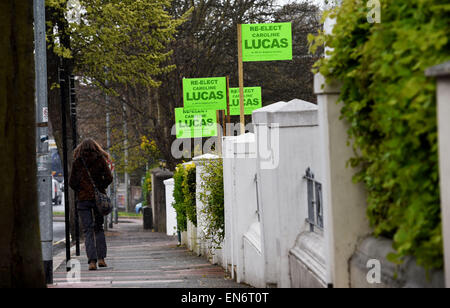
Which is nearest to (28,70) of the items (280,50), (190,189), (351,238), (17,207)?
(17,207)

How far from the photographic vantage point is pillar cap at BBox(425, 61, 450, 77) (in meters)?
3.28

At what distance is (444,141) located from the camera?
11.3 feet

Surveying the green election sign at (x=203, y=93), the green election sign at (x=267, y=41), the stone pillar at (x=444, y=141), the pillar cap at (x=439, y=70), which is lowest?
the stone pillar at (x=444, y=141)

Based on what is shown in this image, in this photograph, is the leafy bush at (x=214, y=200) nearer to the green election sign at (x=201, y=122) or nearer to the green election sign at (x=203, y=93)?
the green election sign at (x=203, y=93)

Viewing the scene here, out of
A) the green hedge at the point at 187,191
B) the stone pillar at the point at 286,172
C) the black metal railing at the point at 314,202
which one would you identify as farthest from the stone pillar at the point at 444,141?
the green hedge at the point at 187,191

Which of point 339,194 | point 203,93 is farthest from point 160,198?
point 339,194

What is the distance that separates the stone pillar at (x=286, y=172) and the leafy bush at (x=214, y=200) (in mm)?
4323

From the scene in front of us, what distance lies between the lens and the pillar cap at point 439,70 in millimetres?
3281

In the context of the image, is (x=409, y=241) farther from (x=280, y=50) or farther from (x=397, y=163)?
(x=280, y=50)

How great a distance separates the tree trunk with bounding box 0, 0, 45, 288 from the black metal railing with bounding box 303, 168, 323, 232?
7.03ft

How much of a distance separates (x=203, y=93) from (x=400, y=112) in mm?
14287

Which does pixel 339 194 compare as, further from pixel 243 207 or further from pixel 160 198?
pixel 160 198

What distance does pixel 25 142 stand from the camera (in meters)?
5.51
